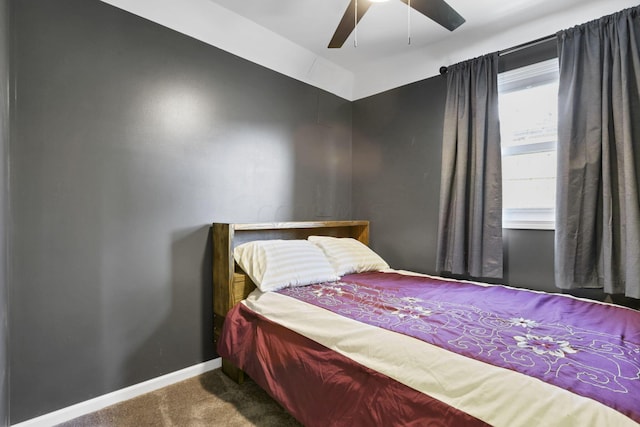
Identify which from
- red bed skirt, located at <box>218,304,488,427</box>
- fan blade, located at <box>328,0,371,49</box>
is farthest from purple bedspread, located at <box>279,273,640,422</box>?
fan blade, located at <box>328,0,371,49</box>

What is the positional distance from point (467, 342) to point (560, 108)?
1.75 m

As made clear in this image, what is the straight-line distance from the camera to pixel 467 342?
114 centimetres

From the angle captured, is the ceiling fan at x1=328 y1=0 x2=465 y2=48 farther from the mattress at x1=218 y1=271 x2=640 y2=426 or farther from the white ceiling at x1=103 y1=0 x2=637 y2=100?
the mattress at x1=218 y1=271 x2=640 y2=426

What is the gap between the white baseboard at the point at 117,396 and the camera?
155 centimetres

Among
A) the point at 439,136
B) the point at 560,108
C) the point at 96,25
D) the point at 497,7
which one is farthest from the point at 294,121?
the point at 560,108

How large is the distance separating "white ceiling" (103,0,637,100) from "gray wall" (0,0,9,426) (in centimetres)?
62

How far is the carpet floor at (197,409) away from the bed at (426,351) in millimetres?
170

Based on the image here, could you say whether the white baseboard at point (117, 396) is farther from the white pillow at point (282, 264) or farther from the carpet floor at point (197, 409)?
the white pillow at point (282, 264)

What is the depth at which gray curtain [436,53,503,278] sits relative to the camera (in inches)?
87.9

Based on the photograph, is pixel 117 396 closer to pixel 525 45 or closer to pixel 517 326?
pixel 517 326

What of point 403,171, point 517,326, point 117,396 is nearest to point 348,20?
point 403,171

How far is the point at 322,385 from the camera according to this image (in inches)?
49.4

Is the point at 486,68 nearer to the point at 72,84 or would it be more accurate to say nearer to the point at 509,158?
the point at 509,158

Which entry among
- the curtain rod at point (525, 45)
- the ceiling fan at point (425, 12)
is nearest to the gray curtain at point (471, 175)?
the curtain rod at point (525, 45)
